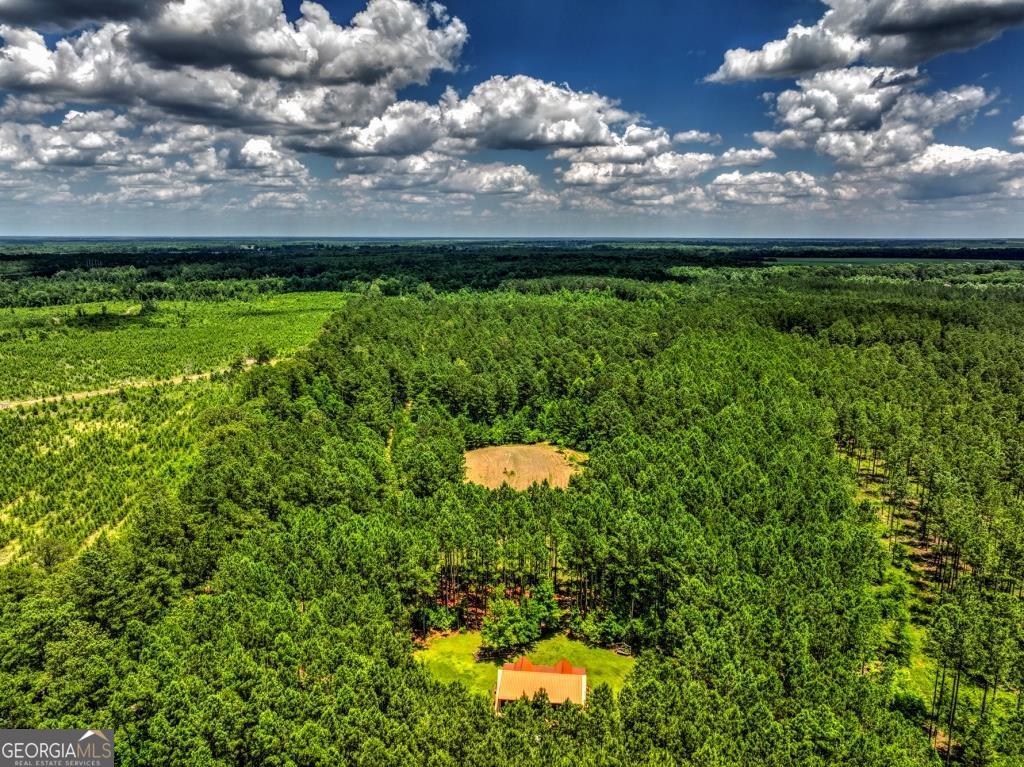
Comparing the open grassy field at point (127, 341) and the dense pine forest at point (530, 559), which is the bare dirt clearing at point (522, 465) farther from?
the open grassy field at point (127, 341)

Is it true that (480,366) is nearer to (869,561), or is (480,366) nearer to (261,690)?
(869,561)

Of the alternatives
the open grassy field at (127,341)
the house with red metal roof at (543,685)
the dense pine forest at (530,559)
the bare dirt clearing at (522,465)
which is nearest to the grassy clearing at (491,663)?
the dense pine forest at (530,559)

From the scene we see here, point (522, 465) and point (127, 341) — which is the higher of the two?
point (127, 341)

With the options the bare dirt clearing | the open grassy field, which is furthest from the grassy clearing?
the open grassy field

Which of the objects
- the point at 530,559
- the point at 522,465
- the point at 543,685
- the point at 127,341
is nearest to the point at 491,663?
the point at 530,559

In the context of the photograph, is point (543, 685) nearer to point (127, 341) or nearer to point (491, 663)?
point (491, 663)

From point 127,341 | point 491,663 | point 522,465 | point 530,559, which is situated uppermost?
point 127,341
